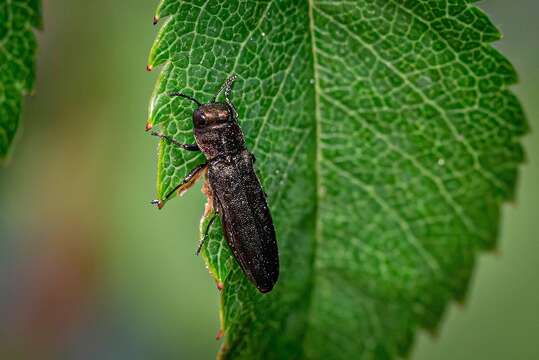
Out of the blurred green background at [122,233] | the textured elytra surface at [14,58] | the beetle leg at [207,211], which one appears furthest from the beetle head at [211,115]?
the blurred green background at [122,233]

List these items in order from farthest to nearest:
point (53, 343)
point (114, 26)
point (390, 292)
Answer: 1. point (53, 343)
2. point (114, 26)
3. point (390, 292)

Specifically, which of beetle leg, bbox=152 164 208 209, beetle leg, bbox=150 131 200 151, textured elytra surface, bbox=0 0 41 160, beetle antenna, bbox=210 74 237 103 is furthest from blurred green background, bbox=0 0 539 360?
textured elytra surface, bbox=0 0 41 160

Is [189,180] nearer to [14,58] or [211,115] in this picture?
[211,115]

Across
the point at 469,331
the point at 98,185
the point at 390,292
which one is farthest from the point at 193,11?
the point at 469,331

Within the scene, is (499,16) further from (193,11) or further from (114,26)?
(193,11)

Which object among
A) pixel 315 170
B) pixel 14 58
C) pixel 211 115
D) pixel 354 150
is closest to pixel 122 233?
pixel 211 115

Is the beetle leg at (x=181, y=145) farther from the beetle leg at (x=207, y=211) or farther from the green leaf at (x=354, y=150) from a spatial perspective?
the beetle leg at (x=207, y=211)
